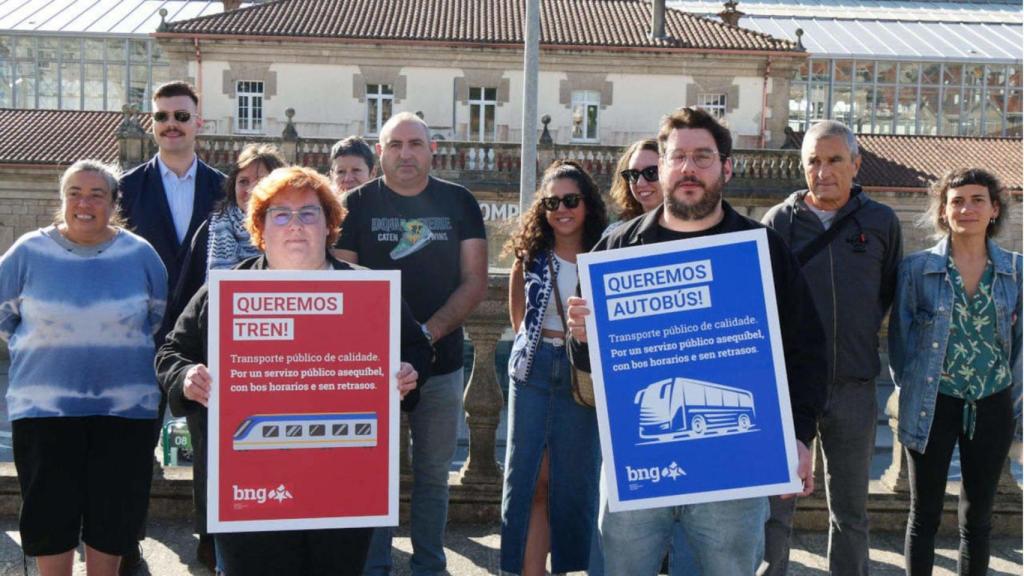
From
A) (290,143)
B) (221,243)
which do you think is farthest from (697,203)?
(290,143)

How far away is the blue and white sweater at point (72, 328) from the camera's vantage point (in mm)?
4188

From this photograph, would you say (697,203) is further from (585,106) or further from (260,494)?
(585,106)

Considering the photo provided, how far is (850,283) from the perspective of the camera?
4477 mm

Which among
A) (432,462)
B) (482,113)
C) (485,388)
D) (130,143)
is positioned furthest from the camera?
(482,113)

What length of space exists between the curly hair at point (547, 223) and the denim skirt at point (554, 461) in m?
0.42

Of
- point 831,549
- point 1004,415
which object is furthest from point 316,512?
point 1004,415

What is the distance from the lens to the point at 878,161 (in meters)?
35.9

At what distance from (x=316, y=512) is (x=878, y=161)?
35.1 m

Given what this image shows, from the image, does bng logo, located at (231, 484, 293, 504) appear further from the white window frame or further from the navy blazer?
the white window frame

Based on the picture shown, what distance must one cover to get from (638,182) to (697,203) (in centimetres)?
112

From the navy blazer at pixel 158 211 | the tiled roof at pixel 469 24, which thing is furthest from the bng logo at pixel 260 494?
the tiled roof at pixel 469 24

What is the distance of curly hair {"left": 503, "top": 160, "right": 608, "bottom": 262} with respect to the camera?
4594 millimetres

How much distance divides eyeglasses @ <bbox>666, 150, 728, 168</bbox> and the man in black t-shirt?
131cm

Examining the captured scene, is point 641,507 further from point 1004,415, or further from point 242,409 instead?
point 1004,415
